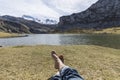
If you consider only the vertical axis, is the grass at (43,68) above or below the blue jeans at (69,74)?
below

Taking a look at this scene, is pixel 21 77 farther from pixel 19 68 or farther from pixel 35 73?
pixel 19 68

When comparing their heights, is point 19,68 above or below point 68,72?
below

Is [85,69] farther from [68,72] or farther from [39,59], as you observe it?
[68,72]

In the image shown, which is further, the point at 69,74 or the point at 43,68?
the point at 43,68

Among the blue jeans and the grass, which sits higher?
the blue jeans

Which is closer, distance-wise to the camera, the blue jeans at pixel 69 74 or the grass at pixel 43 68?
the blue jeans at pixel 69 74

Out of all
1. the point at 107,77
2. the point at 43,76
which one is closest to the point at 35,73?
the point at 43,76

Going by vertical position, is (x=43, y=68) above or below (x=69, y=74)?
below

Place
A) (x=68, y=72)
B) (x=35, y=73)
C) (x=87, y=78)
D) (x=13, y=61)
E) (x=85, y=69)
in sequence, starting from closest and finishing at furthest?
(x=68, y=72), (x=87, y=78), (x=35, y=73), (x=85, y=69), (x=13, y=61)

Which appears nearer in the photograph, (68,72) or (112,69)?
(68,72)

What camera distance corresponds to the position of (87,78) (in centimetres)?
1780

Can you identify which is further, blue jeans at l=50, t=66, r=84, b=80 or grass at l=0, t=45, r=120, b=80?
grass at l=0, t=45, r=120, b=80

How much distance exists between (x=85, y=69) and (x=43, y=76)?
4.24 m

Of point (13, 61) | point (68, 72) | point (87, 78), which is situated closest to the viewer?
point (68, 72)
